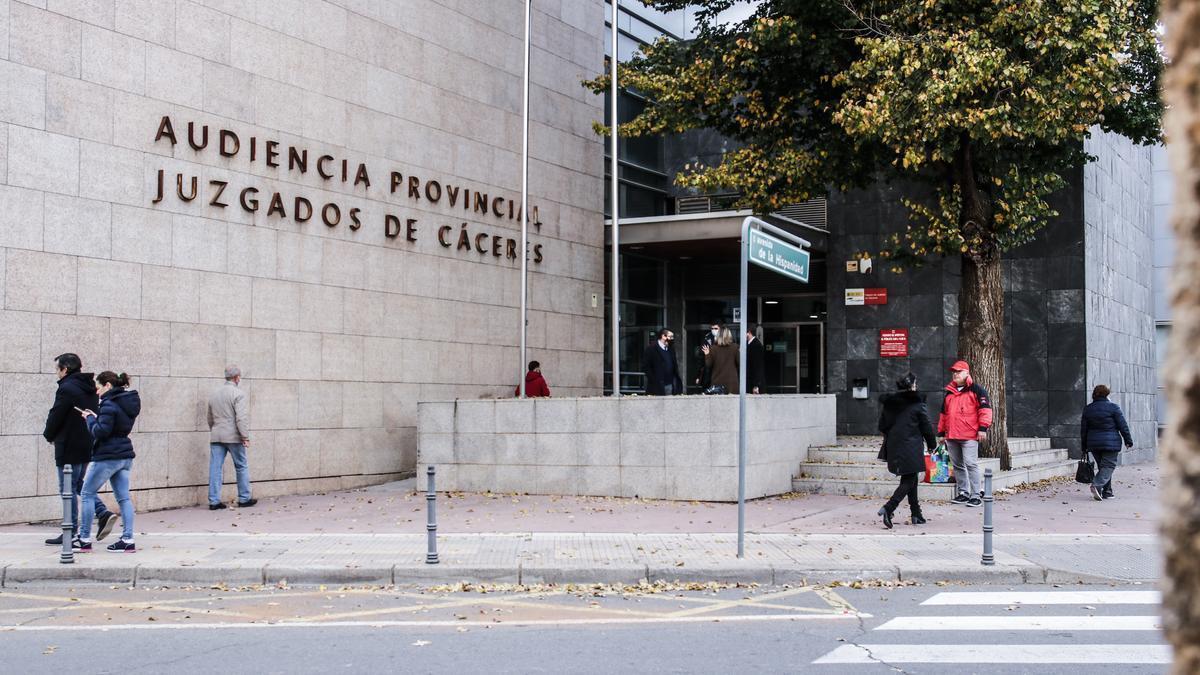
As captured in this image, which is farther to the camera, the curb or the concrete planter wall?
the concrete planter wall

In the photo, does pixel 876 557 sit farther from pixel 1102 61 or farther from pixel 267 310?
pixel 267 310

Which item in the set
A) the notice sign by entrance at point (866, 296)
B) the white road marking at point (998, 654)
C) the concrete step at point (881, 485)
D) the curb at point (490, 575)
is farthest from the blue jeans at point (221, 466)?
the notice sign by entrance at point (866, 296)

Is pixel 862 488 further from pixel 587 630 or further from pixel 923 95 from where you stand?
pixel 587 630

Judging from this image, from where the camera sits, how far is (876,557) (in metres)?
11.3

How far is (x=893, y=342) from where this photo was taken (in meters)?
24.3

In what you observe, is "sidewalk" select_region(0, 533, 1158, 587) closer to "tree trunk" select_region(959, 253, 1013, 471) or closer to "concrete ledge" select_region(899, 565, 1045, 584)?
"concrete ledge" select_region(899, 565, 1045, 584)

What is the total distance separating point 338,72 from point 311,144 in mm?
1368

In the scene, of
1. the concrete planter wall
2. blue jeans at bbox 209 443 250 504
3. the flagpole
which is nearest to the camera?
blue jeans at bbox 209 443 250 504

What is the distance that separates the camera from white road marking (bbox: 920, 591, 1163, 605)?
31.1 feet

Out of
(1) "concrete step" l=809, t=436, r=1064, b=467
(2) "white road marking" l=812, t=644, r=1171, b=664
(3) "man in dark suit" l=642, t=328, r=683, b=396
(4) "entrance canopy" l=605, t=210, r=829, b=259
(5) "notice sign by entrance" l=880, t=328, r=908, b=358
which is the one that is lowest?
(2) "white road marking" l=812, t=644, r=1171, b=664

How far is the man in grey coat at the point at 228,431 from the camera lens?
15.5m

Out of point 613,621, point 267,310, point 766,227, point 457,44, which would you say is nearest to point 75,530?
point 267,310

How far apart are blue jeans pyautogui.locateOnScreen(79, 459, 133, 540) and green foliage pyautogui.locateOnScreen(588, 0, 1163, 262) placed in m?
10.8

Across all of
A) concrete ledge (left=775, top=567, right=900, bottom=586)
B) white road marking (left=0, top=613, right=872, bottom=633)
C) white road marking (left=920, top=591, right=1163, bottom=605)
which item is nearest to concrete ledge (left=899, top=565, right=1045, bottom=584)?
concrete ledge (left=775, top=567, right=900, bottom=586)
